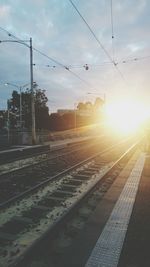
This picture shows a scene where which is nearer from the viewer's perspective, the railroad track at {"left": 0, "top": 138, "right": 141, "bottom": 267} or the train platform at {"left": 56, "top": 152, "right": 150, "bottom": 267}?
the train platform at {"left": 56, "top": 152, "right": 150, "bottom": 267}

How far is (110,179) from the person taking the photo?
13.8 metres

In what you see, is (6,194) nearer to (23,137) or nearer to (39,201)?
(39,201)

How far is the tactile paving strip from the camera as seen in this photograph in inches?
220

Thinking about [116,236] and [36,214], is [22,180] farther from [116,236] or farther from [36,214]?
[116,236]

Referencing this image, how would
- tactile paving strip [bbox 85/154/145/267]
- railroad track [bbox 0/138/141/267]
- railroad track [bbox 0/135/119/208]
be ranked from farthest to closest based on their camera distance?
railroad track [bbox 0/135/119/208] → railroad track [bbox 0/138/141/267] → tactile paving strip [bbox 85/154/145/267]

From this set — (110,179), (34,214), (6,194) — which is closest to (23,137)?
(110,179)

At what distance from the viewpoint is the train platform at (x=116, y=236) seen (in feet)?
18.4

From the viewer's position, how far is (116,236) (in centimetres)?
670

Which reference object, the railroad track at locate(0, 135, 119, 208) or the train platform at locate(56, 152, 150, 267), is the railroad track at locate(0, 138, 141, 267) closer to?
the railroad track at locate(0, 135, 119, 208)

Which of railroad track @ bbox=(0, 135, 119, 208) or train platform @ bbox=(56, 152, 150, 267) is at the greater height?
railroad track @ bbox=(0, 135, 119, 208)

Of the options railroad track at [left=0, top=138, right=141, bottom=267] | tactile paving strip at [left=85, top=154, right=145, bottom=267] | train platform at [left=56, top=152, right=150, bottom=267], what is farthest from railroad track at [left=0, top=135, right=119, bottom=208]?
tactile paving strip at [left=85, top=154, right=145, bottom=267]

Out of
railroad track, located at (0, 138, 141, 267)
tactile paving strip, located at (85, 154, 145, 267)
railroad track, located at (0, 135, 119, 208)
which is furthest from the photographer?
railroad track, located at (0, 135, 119, 208)

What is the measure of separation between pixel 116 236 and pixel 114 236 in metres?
0.04

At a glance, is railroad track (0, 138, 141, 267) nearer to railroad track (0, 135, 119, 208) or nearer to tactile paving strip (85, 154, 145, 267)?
railroad track (0, 135, 119, 208)
